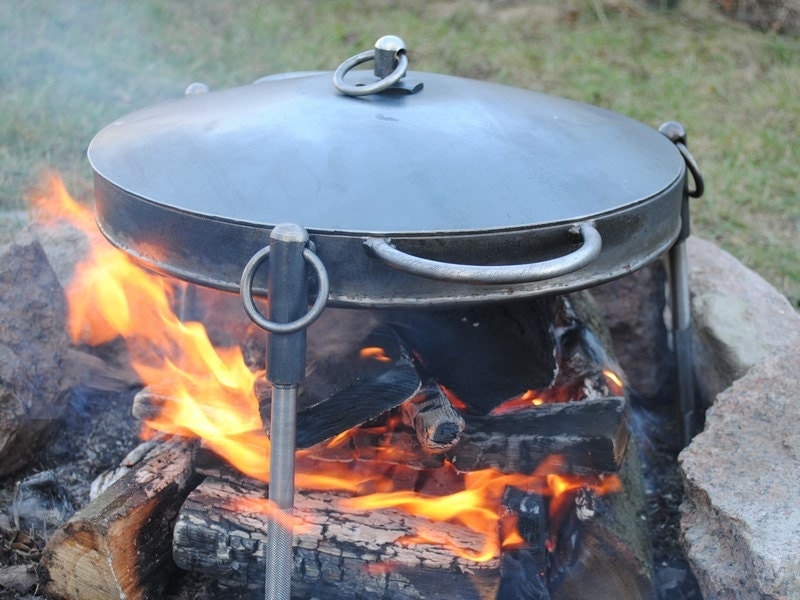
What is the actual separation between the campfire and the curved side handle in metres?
0.34

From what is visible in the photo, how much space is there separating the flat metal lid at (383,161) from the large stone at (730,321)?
2.36 feet

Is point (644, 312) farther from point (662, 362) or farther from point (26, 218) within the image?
point (26, 218)

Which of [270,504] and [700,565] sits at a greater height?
[270,504]

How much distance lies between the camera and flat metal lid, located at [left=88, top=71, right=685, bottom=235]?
4.17 ft

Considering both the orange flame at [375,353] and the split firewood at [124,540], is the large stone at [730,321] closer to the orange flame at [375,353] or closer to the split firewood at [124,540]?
the orange flame at [375,353]

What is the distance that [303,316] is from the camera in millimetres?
1172

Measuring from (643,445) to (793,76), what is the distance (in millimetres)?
3414

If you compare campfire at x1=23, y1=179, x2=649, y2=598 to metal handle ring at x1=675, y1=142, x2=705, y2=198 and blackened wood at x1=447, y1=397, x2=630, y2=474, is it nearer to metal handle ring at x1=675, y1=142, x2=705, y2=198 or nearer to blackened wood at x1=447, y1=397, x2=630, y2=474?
blackened wood at x1=447, y1=397, x2=630, y2=474

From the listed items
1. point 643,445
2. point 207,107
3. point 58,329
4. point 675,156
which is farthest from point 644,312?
point 58,329

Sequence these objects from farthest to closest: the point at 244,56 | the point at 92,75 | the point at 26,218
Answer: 1. the point at 244,56
2. the point at 92,75
3. the point at 26,218

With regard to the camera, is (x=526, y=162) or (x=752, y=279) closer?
(x=526, y=162)

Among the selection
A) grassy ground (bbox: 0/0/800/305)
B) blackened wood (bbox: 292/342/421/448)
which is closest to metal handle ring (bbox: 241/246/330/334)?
blackened wood (bbox: 292/342/421/448)

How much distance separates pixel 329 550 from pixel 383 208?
2.16 feet

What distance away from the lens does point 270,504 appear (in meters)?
1.26
